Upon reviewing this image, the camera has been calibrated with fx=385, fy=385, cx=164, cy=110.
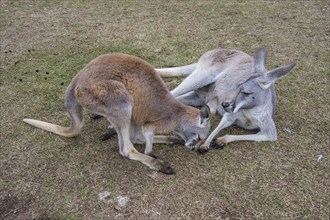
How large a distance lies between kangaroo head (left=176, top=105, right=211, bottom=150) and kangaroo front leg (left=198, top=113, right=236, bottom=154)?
9 cm

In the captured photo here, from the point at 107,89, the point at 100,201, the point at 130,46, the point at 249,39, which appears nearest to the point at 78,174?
the point at 100,201

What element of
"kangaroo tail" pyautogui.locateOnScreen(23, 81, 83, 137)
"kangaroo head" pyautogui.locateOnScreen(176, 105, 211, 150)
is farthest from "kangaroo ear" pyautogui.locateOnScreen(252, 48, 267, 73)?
"kangaroo tail" pyautogui.locateOnScreen(23, 81, 83, 137)

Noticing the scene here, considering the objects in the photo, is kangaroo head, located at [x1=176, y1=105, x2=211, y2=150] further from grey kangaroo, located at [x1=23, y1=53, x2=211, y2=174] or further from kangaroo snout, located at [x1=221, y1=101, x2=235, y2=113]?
kangaroo snout, located at [x1=221, y1=101, x2=235, y2=113]

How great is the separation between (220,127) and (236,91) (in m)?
0.38

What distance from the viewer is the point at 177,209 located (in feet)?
9.75

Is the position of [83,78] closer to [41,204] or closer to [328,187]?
[41,204]

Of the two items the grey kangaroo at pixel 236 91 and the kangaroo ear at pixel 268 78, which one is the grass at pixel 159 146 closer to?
the grey kangaroo at pixel 236 91

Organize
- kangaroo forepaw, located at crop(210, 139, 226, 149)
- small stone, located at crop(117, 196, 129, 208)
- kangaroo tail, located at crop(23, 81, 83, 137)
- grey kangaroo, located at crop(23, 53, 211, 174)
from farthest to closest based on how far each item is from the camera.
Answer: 1. kangaroo forepaw, located at crop(210, 139, 226, 149)
2. kangaroo tail, located at crop(23, 81, 83, 137)
3. grey kangaroo, located at crop(23, 53, 211, 174)
4. small stone, located at crop(117, 196, 129, 208)

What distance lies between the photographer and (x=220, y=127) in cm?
375

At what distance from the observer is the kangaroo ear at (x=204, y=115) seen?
3.21m

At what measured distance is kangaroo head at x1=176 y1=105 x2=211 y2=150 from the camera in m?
3.37

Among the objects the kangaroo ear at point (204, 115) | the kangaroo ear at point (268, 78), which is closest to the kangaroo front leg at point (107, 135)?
the kangaroo ear at point (204, 115)

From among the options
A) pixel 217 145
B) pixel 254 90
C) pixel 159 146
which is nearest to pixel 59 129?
pixel 159 146

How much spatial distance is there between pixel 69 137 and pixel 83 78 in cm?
71
